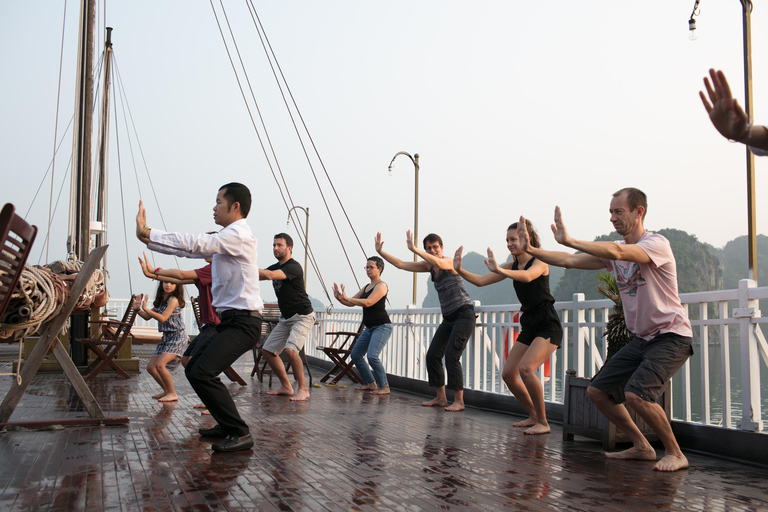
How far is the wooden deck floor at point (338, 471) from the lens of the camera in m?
3.32

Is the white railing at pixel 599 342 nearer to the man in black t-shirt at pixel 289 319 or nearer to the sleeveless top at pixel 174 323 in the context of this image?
the man in black t-shirt at pixel 289 319

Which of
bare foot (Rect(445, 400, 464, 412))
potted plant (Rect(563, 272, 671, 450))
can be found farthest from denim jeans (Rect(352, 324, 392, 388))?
potted plant (Rect(563, 272, 671, 450))

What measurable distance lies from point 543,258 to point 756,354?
1859mm

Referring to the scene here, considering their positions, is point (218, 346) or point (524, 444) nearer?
point (218, 346)

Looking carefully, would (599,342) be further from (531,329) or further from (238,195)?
(238,195)

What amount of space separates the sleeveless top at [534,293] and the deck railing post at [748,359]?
5.32ft

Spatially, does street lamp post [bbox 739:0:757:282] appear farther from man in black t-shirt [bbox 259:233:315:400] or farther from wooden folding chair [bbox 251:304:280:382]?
wooden folding chair [bbox 251:304:280:382]

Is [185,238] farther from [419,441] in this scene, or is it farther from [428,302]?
[428,302]

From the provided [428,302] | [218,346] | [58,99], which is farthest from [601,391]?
[428,302]

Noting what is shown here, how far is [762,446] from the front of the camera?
4789 mm

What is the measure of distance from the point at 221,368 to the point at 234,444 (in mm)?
526

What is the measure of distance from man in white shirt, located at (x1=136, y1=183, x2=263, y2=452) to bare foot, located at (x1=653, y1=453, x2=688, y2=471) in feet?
9.31

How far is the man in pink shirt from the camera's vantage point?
4.46m

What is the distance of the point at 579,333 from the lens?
6512 mm
